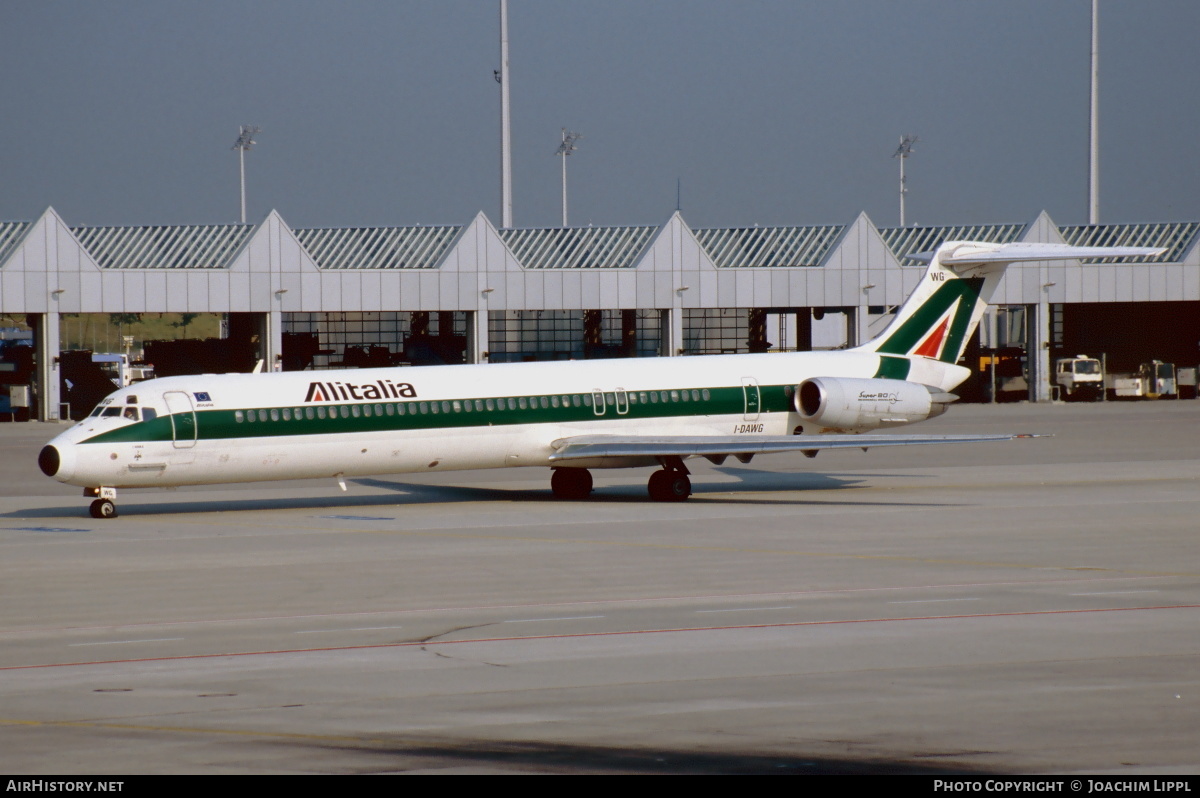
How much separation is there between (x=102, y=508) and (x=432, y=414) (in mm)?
6648

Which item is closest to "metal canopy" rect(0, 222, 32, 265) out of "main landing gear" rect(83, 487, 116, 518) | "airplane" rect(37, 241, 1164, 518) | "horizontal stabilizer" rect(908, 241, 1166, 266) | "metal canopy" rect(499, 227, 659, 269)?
"metal canopy" rect(499, 227, 659, 269)

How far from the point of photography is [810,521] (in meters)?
27.3

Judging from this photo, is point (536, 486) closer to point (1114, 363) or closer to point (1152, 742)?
point (1152, 742)

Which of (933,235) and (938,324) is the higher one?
(933,235)

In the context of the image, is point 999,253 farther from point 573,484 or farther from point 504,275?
point 504,275

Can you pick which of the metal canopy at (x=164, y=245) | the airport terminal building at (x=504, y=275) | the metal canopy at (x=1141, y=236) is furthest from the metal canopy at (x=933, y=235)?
the metal canopy at (x=164, y=245)

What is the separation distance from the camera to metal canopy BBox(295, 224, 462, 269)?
6906 cm

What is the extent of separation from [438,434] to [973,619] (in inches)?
613

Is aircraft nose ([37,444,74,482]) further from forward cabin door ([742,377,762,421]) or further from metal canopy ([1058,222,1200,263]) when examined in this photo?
metal canopy ([1058,222,1200,263])

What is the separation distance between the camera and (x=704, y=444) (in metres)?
30.5

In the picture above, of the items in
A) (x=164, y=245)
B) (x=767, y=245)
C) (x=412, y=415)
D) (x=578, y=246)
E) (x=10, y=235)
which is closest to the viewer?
(x=412, y=415)

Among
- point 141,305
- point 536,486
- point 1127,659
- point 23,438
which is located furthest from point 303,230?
point 1127,659

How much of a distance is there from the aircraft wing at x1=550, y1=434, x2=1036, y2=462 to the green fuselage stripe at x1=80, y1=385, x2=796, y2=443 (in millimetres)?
804

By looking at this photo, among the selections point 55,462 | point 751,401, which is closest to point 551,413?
point 751,401
